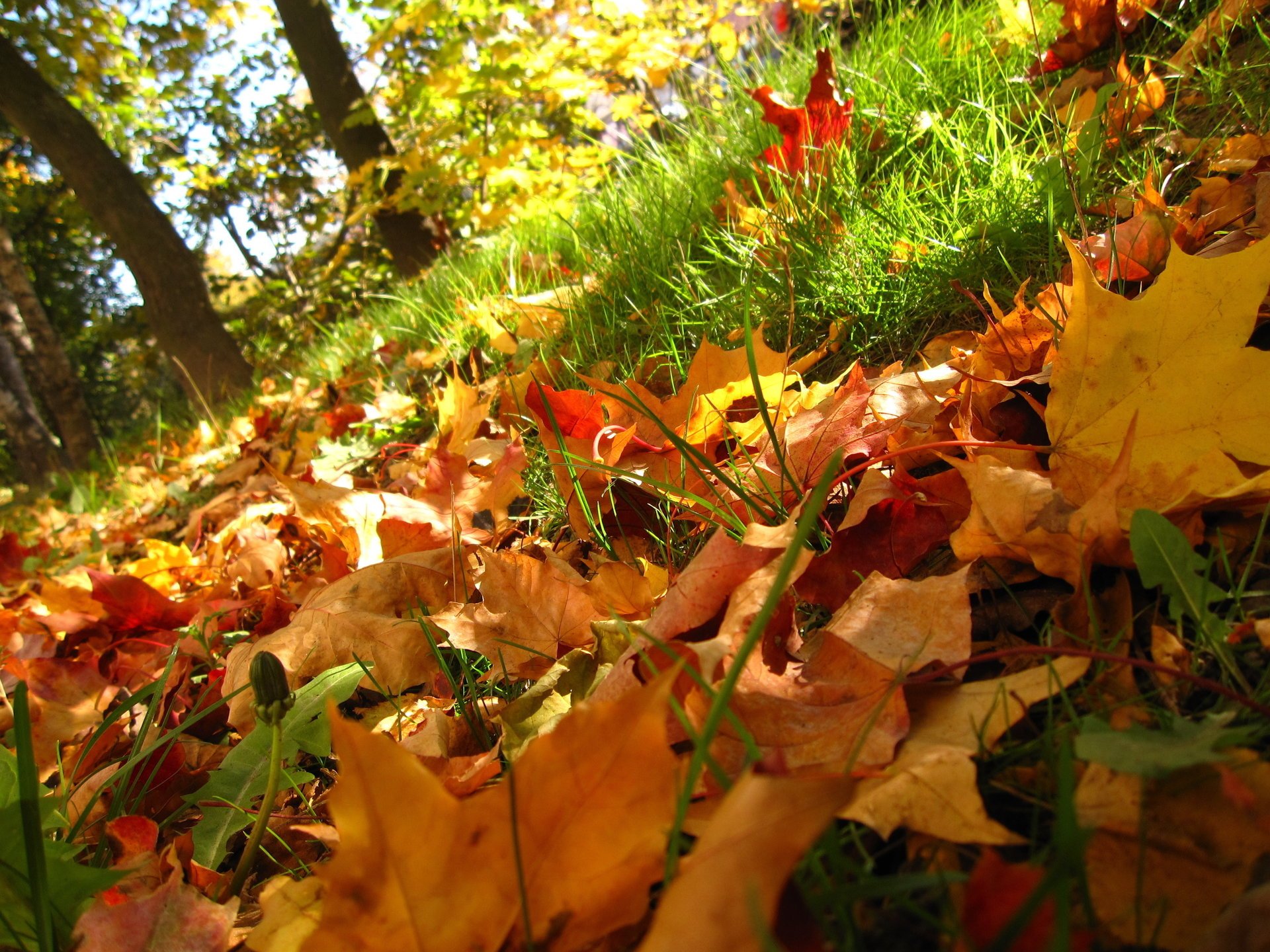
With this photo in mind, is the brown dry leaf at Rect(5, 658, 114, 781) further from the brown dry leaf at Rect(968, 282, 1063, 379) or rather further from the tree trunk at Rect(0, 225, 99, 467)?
the tree trunk at Rect(0, 225, 99, 467)

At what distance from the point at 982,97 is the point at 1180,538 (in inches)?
59.1

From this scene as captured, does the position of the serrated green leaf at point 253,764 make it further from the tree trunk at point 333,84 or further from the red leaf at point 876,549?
the tree trunk at point 333,84

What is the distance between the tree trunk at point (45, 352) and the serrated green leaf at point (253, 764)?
7.22 m

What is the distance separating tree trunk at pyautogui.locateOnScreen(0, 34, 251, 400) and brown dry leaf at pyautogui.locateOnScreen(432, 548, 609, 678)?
4359 millimetres

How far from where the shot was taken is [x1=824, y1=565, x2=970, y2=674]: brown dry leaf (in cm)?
54

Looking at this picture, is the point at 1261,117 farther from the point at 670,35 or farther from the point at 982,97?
the point at 670,35

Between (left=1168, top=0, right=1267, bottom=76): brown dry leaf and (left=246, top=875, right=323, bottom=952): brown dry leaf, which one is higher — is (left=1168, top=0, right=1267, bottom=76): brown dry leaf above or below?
above

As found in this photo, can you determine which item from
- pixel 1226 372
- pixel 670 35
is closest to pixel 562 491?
pixel 1226 372

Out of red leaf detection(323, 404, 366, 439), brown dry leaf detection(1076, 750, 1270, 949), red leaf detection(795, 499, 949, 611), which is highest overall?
red leaf detection(323, 404, 366, 439)

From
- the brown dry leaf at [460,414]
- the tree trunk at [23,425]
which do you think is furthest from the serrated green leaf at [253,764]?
the tree trunk at [23,425]

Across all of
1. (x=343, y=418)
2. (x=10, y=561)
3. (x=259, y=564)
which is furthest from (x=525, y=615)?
(x=10, y=561)

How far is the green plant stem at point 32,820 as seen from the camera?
49 centimetres

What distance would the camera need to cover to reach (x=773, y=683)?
56 centimetres

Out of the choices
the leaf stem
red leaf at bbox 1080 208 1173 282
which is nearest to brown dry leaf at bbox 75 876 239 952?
the leaf stem
